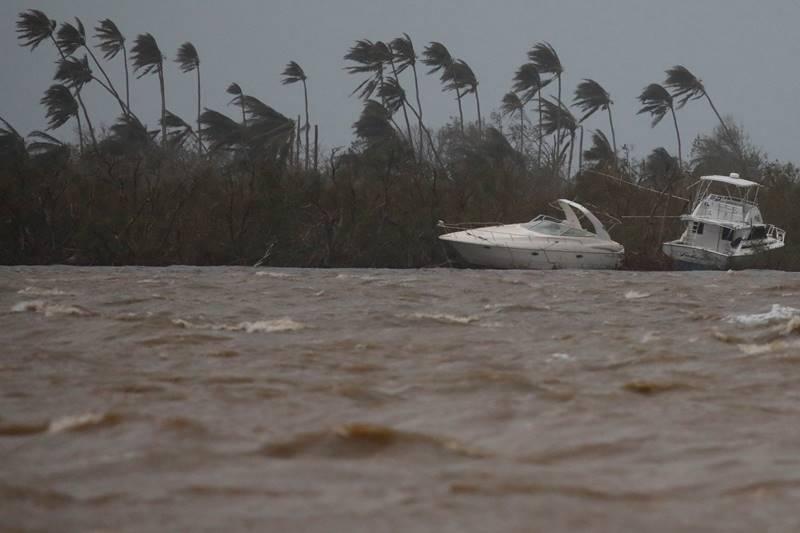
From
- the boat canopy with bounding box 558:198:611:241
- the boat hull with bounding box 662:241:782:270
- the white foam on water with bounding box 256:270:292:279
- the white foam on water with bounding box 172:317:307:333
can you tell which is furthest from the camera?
the boat hull with bounding box 662:241:782:270

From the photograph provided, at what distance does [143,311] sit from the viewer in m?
13.4

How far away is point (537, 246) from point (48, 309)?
65.3 feet

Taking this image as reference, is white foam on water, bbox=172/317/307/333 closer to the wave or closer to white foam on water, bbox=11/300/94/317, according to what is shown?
white foam on water, bbox=11/300/94/317

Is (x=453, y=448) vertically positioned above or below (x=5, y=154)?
below

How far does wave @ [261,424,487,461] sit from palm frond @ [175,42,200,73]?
5986 cm

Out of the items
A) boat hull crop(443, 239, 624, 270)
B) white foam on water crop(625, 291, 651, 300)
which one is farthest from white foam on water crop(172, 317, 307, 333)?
boat hull crop(443, 239, 624, 270)

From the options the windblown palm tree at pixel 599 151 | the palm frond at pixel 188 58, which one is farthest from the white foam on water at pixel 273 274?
the palm frond at pixel 188 58

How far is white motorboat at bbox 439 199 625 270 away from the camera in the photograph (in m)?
30.8

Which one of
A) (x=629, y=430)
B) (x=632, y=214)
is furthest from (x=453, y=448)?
(x=632, y=214)

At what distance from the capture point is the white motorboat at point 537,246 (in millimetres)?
30812

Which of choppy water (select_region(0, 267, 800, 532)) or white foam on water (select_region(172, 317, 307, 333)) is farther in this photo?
white foam on water (select_region(172, 317, 307, 333))

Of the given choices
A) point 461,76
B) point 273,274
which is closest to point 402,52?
point 461,76

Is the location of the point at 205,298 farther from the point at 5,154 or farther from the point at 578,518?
the point at 5,154

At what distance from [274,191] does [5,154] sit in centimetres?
705
